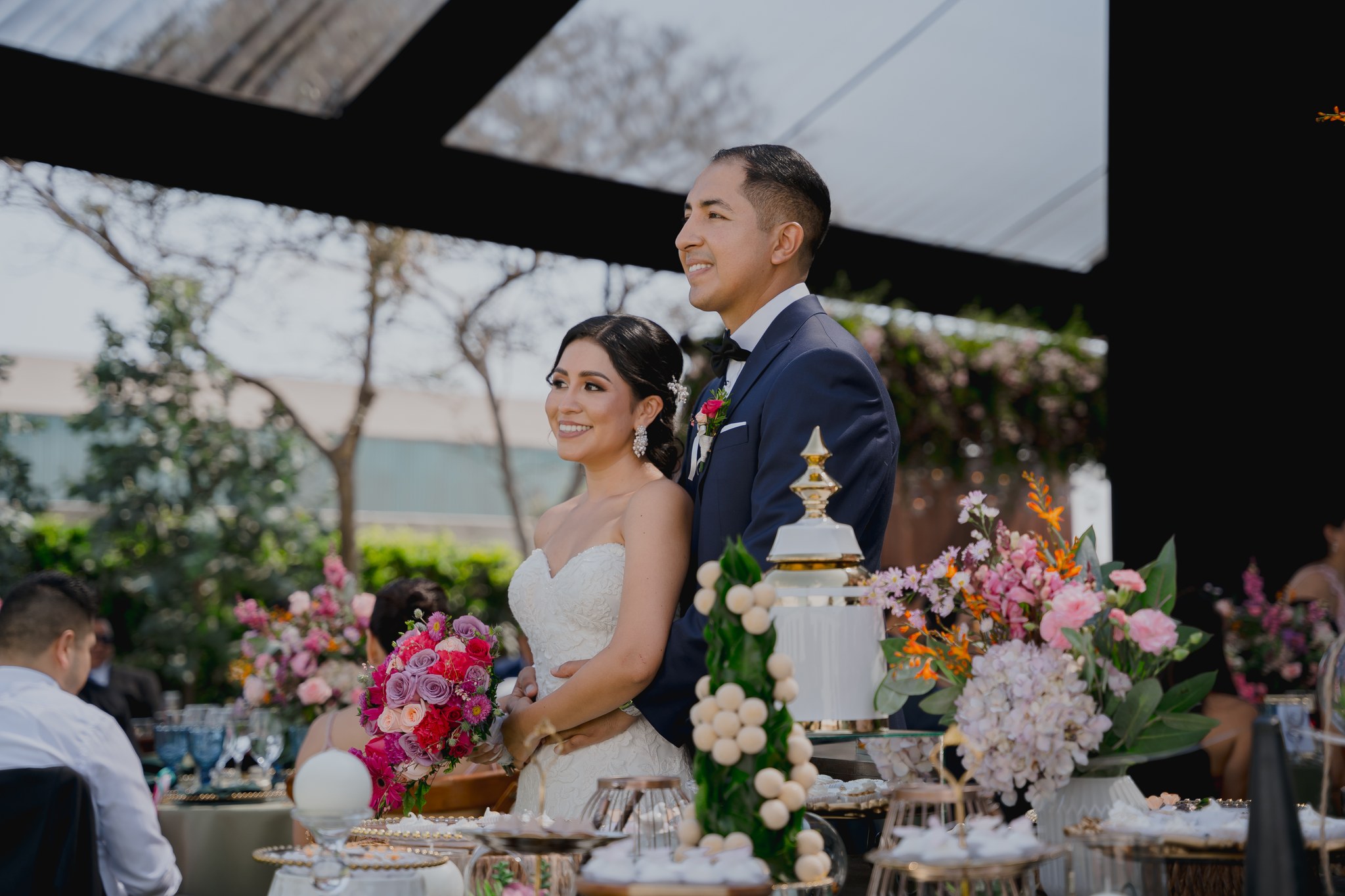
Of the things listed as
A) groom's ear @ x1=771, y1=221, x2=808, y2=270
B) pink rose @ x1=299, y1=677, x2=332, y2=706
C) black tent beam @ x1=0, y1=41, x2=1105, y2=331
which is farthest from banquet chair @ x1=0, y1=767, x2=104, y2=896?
black tent beam @ x1=0, y1=41, x2=1105, y2=331

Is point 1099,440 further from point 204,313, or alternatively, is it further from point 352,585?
point 204,313

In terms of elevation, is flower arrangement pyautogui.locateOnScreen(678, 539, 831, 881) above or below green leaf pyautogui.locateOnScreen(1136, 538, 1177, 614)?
below

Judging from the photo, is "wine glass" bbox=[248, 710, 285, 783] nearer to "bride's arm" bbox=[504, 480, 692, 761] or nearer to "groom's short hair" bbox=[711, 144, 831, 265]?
"bride's arm" bbox=[504, 480, 692, 761]

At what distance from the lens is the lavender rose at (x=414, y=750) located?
7.22 feet

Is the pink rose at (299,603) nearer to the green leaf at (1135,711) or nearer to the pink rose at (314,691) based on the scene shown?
the pink rose at (314,691)

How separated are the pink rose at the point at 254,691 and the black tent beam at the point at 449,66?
2.33 m

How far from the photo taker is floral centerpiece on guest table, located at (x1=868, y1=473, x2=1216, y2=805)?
1.71 m

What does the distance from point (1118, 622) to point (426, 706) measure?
1100 millimetres

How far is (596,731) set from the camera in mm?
2504

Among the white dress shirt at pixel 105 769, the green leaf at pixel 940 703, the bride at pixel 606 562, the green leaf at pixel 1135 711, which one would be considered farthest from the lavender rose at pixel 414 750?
the white dress shirt at pixel 105 769

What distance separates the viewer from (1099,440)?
909 centimetres

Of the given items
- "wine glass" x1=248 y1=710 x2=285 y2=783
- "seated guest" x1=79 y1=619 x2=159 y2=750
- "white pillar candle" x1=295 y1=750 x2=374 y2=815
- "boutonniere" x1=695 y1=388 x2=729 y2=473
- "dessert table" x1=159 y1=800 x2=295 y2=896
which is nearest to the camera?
"white pillar candle" x1=295 y1=750 x2=374 y2=815

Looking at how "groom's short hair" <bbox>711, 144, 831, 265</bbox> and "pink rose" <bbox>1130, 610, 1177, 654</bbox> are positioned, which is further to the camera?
"groom's short hair" <bbox>711, 144, 831, 265</bbox>

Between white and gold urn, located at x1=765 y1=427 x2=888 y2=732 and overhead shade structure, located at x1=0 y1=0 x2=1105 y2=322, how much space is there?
403 centimetres
